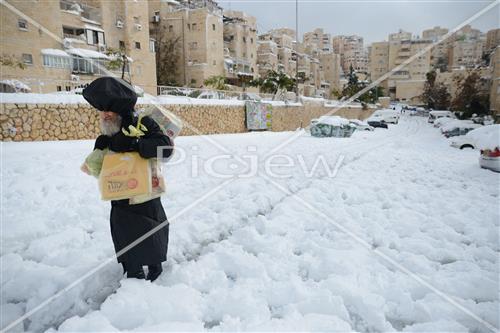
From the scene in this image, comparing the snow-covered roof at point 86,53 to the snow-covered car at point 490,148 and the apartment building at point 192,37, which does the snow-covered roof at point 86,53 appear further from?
the snow-covered car at point 490,148

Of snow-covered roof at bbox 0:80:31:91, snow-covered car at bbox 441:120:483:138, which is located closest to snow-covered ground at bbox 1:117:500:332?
snow-covered roof at bbox 0:80:31:91

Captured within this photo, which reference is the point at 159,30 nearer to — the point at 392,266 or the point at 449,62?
the point at 392,266

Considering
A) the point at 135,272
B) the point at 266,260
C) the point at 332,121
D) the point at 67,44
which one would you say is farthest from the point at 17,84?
the point at 332,121

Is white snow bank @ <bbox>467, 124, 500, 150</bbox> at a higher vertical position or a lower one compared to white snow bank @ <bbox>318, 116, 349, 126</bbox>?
lower

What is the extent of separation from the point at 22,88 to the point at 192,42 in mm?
22782

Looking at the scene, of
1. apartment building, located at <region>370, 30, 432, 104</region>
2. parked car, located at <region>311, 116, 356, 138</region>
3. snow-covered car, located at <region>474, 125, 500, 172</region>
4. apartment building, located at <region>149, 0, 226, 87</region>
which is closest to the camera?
snow-covered car, located at <region>474, 125, 500, 172</region>

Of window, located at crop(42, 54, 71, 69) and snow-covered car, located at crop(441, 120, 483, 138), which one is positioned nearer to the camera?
window, located at crop(42, 54, 71, 69)

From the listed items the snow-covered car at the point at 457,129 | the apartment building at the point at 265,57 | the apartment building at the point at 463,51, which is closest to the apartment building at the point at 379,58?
the apartment building at the point at 463,51

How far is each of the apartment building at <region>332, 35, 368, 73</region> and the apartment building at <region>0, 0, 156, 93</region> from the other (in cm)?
9924

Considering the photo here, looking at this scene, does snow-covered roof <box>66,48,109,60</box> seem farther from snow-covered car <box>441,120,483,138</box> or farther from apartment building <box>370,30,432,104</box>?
apartment building <box>370,30,432,104</box>

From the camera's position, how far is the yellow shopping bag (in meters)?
1.99

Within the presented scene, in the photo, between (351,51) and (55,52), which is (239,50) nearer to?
(55,52)

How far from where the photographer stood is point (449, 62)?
89.6m

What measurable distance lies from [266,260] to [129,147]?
142 cm
